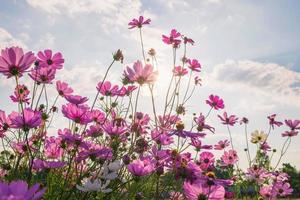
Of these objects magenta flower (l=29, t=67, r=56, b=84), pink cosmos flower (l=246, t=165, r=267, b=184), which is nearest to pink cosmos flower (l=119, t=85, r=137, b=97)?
magenta flower (l=29, t=67, r=56, b=84)

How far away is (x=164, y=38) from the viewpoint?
12.2ft

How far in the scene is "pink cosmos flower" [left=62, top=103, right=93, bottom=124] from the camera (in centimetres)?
218

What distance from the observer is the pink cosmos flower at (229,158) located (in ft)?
14.7

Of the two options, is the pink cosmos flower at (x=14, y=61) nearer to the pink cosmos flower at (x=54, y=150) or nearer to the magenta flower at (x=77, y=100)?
the magenta flower at (x=77, y=100)

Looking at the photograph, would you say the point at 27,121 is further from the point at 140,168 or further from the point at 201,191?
the point at 201,191

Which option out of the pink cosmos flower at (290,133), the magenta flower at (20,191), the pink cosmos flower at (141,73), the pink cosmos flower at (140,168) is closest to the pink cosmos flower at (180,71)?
the pink cosmos flower at (141,73)

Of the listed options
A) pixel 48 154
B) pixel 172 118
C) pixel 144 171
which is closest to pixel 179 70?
pixel 172 118

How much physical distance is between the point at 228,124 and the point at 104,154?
2422 millimetres

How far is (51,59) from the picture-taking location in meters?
2.47

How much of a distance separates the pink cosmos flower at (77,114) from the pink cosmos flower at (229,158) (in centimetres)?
256

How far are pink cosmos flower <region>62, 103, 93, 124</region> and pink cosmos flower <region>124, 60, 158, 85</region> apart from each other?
0.46 meters

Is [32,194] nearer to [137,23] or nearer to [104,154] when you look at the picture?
[104,154]

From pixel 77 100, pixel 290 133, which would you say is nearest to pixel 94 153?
pixel 77 100

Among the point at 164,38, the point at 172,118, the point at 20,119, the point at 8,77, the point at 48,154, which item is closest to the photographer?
the point at 20,119
